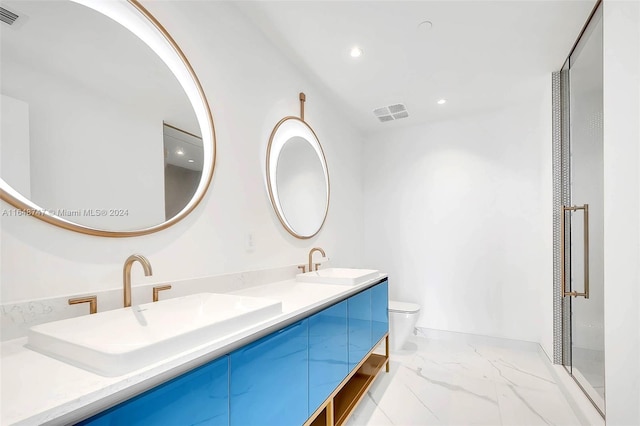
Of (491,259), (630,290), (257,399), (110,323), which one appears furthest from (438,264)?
(110,323)

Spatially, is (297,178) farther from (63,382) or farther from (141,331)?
(63,382)

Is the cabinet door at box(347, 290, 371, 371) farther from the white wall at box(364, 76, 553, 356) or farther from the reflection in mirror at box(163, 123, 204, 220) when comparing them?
the white wall at box(364, 76, 553, 356)

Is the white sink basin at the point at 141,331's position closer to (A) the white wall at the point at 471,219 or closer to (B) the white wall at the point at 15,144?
(B) the white wall at the point at 15,144

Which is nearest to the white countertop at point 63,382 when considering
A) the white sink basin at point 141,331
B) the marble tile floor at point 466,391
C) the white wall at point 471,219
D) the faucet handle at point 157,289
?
the white sink basin at point 141,331

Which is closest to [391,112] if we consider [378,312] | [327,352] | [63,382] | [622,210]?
[378,312]

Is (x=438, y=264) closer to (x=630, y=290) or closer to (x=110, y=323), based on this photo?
(x=630, y=290)

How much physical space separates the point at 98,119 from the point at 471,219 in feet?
10.7

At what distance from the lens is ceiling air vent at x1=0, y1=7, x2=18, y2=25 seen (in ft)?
3.13

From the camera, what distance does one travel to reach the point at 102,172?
1184 millimetres

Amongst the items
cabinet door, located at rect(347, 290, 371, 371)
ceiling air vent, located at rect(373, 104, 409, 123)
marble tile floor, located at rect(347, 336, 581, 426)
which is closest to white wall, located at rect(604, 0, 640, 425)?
marble tile floor, located at rect(347, 336, 581, 426)

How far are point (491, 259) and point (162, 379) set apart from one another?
3240 millimetres

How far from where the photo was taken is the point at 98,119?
119cm

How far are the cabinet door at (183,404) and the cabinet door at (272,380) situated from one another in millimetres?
51

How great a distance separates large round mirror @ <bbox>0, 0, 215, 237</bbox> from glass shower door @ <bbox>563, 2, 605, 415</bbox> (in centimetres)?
223
